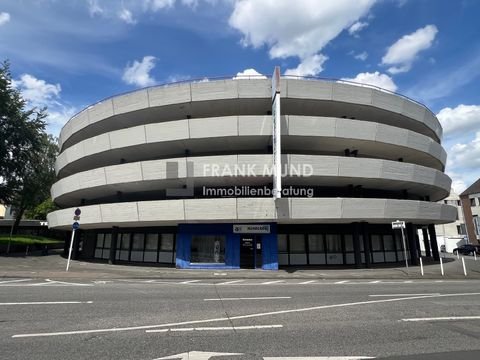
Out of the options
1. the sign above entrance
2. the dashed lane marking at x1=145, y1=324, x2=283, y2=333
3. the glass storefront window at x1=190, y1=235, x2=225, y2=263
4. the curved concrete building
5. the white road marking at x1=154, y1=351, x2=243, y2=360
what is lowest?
the white road marking at x1=154, y1=351, x2=243, y2=360

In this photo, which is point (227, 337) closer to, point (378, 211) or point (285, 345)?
point (285, 345)

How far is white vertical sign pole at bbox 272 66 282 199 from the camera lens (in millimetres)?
20312

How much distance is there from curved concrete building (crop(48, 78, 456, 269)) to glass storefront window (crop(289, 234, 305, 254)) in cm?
9

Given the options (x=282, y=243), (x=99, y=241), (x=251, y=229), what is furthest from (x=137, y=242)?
(x=282, y=243)

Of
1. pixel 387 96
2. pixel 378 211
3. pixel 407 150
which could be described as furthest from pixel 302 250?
pixel 387 96

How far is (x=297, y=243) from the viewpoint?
2519 cm

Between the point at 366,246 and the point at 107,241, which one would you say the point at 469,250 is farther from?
the point at 107,241

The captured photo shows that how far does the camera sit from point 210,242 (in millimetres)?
23578

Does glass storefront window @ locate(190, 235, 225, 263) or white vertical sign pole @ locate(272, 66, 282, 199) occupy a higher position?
white vertical sign pole @ locate(272, 66, 282, 199)

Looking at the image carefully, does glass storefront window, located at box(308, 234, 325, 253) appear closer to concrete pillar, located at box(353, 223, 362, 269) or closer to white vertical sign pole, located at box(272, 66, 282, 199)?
concrete pillar, located at box(353, 223, 362, 269)

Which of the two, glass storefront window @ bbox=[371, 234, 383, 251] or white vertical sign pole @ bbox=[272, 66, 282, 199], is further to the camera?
glass storefront window @ bbox=[371, 234, 383, 251]

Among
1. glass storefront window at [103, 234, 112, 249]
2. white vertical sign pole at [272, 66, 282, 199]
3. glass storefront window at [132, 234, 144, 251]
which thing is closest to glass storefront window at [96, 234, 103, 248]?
glass storefront window at [103, 234, 112, 249]

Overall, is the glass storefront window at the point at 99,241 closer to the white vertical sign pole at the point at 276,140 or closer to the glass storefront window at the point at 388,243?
the white vertical sign pole at the point at 276,140

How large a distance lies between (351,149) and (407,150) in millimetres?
4595
